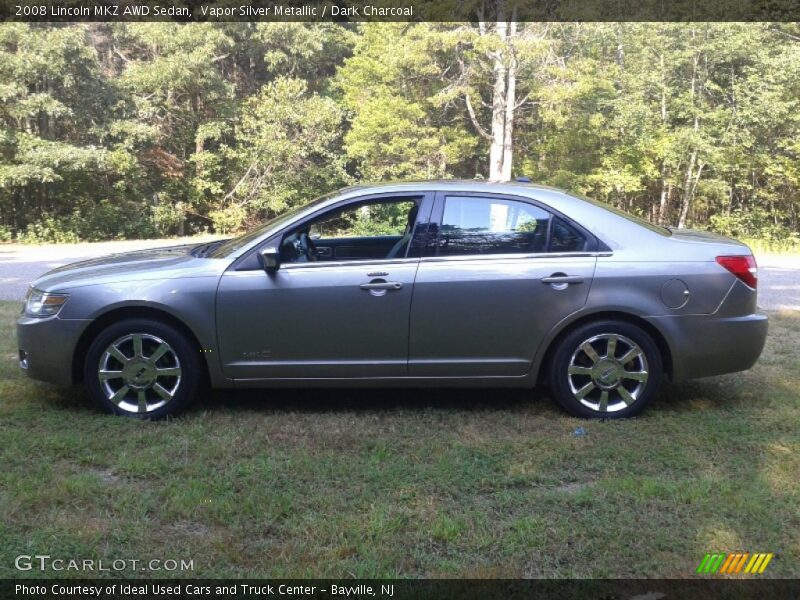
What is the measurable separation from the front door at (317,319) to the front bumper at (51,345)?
3.15ft

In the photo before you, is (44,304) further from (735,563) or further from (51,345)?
(735,563)

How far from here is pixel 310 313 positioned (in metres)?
4.93

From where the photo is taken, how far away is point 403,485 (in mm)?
3934

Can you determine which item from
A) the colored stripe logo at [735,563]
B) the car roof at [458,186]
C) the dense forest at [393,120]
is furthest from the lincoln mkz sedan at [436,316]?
the dense forest at [393,120]

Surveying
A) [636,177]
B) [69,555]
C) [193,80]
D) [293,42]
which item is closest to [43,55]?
[193,80]

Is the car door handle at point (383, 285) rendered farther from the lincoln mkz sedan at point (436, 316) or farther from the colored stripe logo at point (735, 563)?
the colored stripe logo at point (735, 563)

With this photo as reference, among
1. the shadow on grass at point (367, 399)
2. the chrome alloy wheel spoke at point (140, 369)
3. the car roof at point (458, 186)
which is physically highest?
the car roof at point (458, 186)

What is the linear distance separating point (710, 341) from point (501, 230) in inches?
59.7

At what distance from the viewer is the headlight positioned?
16.4ft

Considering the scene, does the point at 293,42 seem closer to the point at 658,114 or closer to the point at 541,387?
the point at 658,114

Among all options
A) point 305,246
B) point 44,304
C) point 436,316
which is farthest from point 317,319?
point 44,304

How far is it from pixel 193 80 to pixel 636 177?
13.6 metres

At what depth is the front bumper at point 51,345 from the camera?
4.97 meters

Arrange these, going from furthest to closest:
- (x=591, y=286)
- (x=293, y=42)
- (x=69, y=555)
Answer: (x=293, y=42) < (x=591, y=286) < (x=69, y=555)
